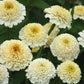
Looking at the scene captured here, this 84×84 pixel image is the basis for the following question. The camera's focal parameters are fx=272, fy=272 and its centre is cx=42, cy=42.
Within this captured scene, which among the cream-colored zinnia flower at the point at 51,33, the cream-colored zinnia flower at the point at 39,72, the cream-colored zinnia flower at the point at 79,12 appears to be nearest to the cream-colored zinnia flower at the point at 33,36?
the cream-colored zinnia flower at the point at 51,33

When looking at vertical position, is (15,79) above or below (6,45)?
below

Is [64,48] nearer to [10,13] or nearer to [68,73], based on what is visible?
[68,73]

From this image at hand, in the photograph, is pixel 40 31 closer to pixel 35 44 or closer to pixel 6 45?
pixel 35 44

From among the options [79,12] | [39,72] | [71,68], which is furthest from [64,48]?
[79,12]

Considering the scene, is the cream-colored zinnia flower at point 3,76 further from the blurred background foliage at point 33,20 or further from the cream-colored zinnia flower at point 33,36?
the cream-colored zinnia flower at point 33,36

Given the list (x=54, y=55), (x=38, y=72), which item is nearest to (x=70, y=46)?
(x=54, y=55)

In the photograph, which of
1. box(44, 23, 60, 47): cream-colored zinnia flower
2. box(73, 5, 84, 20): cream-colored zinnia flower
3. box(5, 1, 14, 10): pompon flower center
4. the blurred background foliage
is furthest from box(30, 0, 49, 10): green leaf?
box(73, 5, 84, 20): cream-colored zinnia flower

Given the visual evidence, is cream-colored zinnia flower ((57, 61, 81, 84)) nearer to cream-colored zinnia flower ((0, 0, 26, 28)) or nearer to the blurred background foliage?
the blurred background foliage
